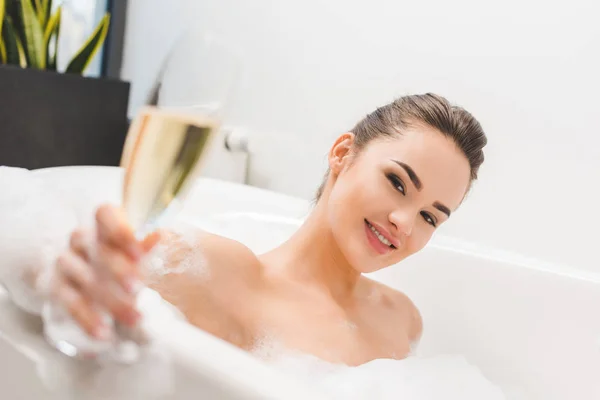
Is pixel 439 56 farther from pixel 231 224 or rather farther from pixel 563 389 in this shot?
pixel 563 389

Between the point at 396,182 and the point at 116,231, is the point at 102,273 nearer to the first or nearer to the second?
the point at 116,231

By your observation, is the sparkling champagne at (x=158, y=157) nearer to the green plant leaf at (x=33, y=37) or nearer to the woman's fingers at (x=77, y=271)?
the woman's fingers at (x=77, y=271)

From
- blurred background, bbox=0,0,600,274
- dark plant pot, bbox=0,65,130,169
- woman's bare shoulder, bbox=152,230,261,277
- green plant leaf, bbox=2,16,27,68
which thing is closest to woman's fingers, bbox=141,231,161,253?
woman's bare shoulder, bbox=152,230,261,277

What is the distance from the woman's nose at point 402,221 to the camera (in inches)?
34.8

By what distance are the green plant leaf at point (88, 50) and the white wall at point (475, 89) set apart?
1.66 feet

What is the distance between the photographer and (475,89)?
1.44 m

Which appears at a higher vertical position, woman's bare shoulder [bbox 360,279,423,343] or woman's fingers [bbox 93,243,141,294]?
woman's fingers [bbox 93,243,141,294]

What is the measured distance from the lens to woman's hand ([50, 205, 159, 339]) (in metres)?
0.34

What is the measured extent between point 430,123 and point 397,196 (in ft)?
0.46

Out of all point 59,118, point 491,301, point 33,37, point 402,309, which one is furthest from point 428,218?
point 33,37

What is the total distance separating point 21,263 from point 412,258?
1.05 metres

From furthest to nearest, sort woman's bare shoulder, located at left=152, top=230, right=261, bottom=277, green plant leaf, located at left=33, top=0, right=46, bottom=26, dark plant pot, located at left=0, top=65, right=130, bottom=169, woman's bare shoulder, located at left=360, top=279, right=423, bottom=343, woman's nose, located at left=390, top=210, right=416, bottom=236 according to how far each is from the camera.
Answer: green plant leaf, located at left=33, top=0, right=46, bottom=26 → dark plant pot, located at left=0, top=65, right=130, bottom=169 → woman's bare shoulder, located at left=360, top=279, right=423, bottom=343 → woman's nose, located at left=390, top=210, right=416, bottom=236 → woman's bare shoulder, located at left=152, top=230, right=261, bottom=277

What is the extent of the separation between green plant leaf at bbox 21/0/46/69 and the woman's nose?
142cm

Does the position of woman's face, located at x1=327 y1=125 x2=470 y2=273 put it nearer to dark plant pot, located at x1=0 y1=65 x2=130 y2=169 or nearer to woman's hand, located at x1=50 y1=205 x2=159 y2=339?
woman's hand, located at x1=50 y1=205 x2=159 y2=339
